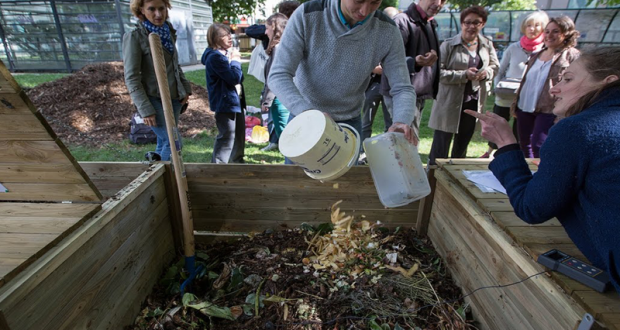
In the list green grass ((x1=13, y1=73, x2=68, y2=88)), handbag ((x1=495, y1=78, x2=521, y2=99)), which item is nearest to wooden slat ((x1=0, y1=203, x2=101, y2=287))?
handbag ((x1=495, y1=78, x2=521, y2=99))

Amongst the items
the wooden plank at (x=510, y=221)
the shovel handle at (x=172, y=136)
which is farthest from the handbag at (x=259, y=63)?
the wooden plank at (x=510, y=221)

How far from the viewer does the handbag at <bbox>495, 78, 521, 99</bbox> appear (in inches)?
164

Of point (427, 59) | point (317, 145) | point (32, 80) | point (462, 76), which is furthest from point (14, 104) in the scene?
point (32, 80)

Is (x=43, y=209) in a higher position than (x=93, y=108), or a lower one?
higher

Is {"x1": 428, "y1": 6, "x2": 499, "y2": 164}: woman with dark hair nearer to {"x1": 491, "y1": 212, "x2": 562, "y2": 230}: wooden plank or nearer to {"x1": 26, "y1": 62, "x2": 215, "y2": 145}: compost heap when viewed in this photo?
{"x1": 491, "y1": 212, "x2": 562, "y2": 230}: wooden plank

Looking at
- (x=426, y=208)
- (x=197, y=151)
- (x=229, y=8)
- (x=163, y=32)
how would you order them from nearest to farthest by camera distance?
1. (x=426, y=208)
2. (x=163, y=32)
3. (x=197, y=151)
4. (x=229, y=8)

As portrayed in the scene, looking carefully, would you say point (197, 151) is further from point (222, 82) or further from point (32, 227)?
point (32, 227)

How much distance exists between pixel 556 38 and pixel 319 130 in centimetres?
316

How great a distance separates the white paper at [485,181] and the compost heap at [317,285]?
57cm

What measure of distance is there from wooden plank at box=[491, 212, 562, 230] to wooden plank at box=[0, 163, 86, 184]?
6.14 feet

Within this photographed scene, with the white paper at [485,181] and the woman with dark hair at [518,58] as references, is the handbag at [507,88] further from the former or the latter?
the white paper at [485,181]

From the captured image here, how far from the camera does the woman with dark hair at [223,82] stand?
3.43m

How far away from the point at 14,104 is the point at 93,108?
579 centimetres

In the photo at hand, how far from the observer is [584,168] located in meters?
1.07
